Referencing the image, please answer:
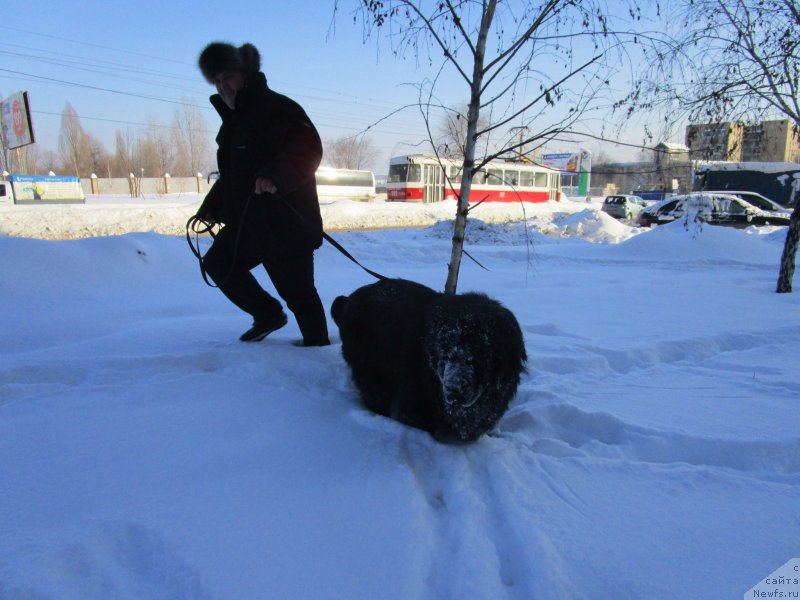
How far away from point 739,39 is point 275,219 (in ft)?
21.2

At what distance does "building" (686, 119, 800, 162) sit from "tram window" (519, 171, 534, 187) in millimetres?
23083

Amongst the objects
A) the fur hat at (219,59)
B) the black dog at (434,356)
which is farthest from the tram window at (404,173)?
the black dog at (434,356)

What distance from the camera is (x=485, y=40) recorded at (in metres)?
3.33

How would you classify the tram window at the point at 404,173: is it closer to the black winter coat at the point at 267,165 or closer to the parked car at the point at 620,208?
the parked car at the point at 620,208

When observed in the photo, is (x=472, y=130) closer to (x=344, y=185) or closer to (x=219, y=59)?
(x=219, y=59)

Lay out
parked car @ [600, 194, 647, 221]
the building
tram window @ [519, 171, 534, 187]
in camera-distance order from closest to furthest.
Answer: the building
parked car @ [600, 194, 647, 221]
tram window @ [519, 171, 534, 187]

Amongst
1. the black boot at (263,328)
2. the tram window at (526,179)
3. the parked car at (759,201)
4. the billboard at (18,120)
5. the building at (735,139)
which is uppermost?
the billboard at (18,120)

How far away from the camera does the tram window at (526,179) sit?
2945 centimetres

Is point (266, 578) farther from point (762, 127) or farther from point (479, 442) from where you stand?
point (762, 127)

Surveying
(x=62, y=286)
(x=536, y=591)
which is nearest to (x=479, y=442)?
(x=536, y=591)

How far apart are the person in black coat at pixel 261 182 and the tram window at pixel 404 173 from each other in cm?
2377

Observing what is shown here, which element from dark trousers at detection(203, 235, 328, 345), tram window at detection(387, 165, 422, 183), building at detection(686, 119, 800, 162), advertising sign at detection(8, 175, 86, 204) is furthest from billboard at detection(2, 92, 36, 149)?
building at detection(686, 119, 800, 162)

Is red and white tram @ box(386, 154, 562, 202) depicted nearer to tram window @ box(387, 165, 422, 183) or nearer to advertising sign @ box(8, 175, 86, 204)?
tram window @ box(387, 165, 422, 183)

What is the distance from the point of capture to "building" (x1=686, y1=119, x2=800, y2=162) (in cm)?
583
